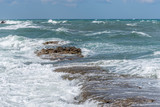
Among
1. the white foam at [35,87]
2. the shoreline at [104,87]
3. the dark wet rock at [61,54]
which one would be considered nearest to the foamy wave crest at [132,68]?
the shoreline at [104,87]

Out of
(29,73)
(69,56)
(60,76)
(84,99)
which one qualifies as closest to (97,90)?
(84,99)

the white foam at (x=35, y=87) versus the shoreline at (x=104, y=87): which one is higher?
the shoreline at (x=104, y=87)

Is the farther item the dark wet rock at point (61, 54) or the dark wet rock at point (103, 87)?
the dark wet rock at point (61, 54)

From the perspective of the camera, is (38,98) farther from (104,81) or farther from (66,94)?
(104,81)

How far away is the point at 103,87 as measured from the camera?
33.1ft

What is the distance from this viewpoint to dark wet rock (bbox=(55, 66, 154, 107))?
332 inches

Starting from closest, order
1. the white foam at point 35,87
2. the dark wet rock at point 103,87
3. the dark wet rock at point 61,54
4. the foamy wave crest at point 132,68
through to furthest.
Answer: the dark wet rock at point 103,87
the white foam at point 35,87
the foamy wave crest at point 132,68
the dark wet rock at point 61,54

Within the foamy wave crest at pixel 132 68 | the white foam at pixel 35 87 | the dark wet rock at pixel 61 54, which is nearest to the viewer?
the white foam at pixel 35 87

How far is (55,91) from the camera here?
33.9 feet

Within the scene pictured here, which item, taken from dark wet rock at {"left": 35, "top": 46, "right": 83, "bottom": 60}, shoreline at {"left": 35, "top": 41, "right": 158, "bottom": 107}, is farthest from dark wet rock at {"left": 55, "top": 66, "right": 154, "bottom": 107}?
dark wet rock at {"left": 35, "top": 46, "right": 83, "bottom": 60}

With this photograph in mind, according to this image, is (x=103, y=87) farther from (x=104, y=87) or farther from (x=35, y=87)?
(x=35, y=87)

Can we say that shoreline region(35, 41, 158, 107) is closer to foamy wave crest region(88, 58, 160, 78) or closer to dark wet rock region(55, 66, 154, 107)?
dark wet rock region(55, 66, 154, 107)

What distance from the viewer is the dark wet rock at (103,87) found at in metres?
8.42

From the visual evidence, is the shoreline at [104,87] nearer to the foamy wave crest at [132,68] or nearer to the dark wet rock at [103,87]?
the dark wet rock at [103,87]
